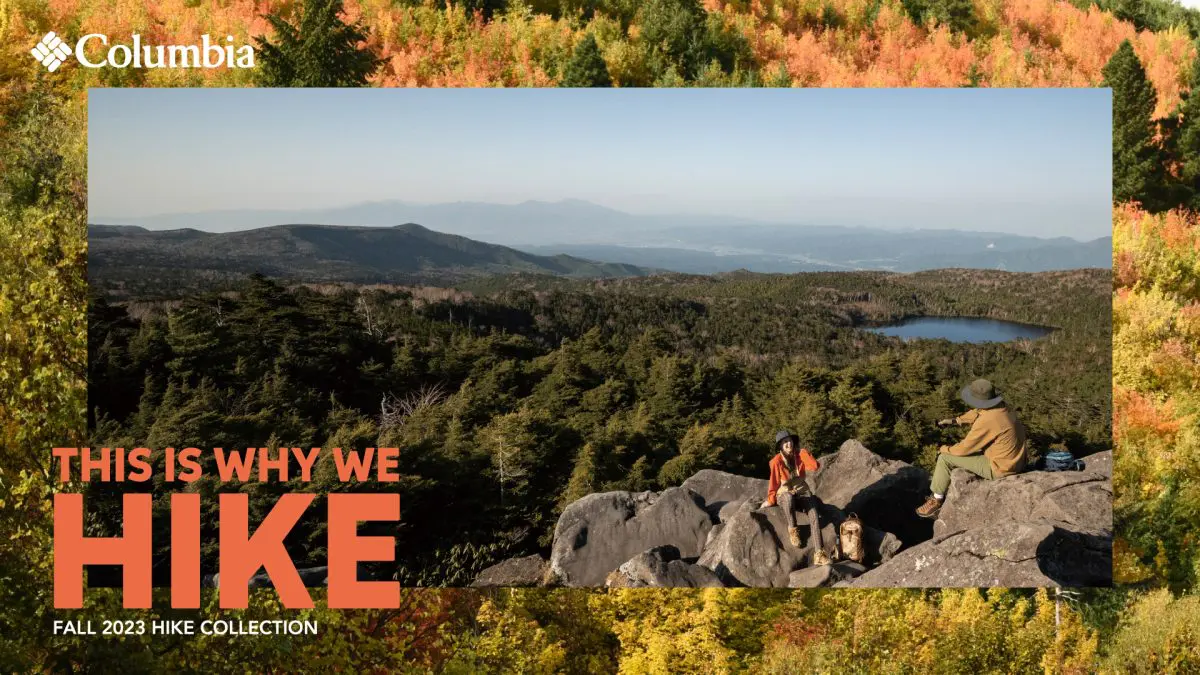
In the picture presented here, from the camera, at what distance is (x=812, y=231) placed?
923 cm

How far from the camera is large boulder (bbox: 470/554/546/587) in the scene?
8.47 m

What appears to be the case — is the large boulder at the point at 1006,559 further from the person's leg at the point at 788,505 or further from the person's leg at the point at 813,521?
the person's leg at the point at 788,505

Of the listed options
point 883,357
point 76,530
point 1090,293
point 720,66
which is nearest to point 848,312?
point 883,357

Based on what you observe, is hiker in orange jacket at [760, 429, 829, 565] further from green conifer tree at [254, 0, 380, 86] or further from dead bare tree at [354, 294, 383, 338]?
green conifer tree at [254, 0, 380, 86]

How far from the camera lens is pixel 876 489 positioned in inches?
328

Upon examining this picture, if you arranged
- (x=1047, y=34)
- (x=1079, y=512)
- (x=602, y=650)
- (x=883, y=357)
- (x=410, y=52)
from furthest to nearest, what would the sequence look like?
(x=602, y=650)
(x=1047, y=34)
(x=410, y=52)
(x=883, y=357)
(x=1079, y=512)

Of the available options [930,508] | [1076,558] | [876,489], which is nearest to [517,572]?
[876,489]

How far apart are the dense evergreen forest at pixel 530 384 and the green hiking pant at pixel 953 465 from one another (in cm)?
42

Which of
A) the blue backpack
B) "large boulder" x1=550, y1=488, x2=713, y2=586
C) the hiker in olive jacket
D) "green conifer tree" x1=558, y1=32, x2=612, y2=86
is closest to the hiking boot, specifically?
the hiker in olive jacket

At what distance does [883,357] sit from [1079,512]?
2.04m

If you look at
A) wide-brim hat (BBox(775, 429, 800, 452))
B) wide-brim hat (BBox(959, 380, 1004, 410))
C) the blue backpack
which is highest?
wide-brim hat (BBox(959, 380, 1004, 410))

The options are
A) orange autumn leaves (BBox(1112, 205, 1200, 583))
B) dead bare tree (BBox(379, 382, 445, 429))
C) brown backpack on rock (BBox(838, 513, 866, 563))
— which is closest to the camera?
brown backpack on rock (BBox(838, 513, 866, 563))

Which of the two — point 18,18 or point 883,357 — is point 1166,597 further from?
point 18,18

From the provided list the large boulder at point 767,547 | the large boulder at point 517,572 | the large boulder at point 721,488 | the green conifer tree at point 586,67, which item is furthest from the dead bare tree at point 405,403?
the green conifer tree at point 586,67
